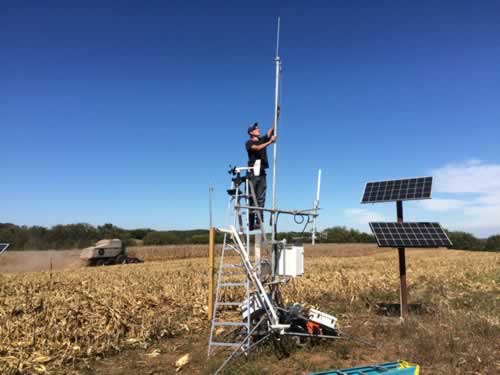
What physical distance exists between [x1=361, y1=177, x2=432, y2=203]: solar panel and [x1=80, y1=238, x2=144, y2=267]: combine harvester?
28.8 meters

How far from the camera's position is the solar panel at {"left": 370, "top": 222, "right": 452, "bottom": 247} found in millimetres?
9648

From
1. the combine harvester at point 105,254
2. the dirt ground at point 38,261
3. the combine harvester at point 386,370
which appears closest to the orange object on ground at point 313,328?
the combine harvester at point 386,370

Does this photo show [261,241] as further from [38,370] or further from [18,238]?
[18,238]

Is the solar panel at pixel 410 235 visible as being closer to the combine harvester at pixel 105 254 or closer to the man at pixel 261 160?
the man at pixel 261 160

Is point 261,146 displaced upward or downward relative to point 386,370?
upward

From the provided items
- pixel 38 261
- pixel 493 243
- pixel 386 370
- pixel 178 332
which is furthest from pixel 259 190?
pixel 493 243

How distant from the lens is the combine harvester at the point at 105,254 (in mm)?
34250

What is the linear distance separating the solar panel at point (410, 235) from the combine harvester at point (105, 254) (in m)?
29.3

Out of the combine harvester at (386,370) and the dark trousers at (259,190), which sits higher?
the dark trousers at (259,190)

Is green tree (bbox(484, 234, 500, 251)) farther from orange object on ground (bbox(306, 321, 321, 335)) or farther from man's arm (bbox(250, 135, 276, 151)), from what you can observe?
man's arm (bbox(250, 135, 276, 151))

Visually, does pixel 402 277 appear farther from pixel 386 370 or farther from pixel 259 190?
pixel 259 190

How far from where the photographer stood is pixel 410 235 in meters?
10.0

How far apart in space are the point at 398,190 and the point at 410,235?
127 cm

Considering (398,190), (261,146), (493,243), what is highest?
(261,146)
